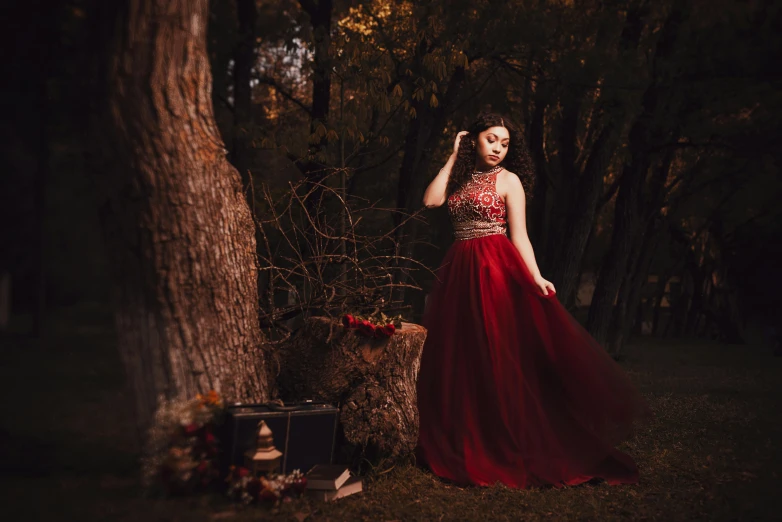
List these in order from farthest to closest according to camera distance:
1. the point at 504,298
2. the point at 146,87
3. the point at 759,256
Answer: the point at 759,256, the point at 504,298, the point at 146,87

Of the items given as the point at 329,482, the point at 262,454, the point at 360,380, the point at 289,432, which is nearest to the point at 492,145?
the point at 360,380

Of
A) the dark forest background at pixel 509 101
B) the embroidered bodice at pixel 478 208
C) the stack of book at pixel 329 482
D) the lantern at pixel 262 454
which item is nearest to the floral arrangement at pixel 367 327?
the stack of book at pixel 329 482

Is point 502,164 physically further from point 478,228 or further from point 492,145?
point 478,228

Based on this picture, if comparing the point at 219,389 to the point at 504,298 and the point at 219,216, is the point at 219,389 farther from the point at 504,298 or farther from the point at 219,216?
the point at 504,298

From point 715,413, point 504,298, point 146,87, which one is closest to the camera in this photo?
point 146,87

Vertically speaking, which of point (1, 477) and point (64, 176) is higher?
point (64, 176)

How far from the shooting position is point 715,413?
785 cm

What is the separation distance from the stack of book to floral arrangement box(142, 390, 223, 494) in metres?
0.54

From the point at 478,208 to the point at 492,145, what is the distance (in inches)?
19.6

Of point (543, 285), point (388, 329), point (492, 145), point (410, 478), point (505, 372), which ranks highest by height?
point (492, 145)

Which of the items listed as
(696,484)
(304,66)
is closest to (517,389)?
(696,484)

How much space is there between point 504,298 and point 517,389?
2.11 feet

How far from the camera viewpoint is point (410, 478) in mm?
5164

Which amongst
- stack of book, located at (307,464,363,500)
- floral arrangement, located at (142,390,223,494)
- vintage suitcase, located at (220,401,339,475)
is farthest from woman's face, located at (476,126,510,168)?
floral arrangement, located at (142,390,223,494)
